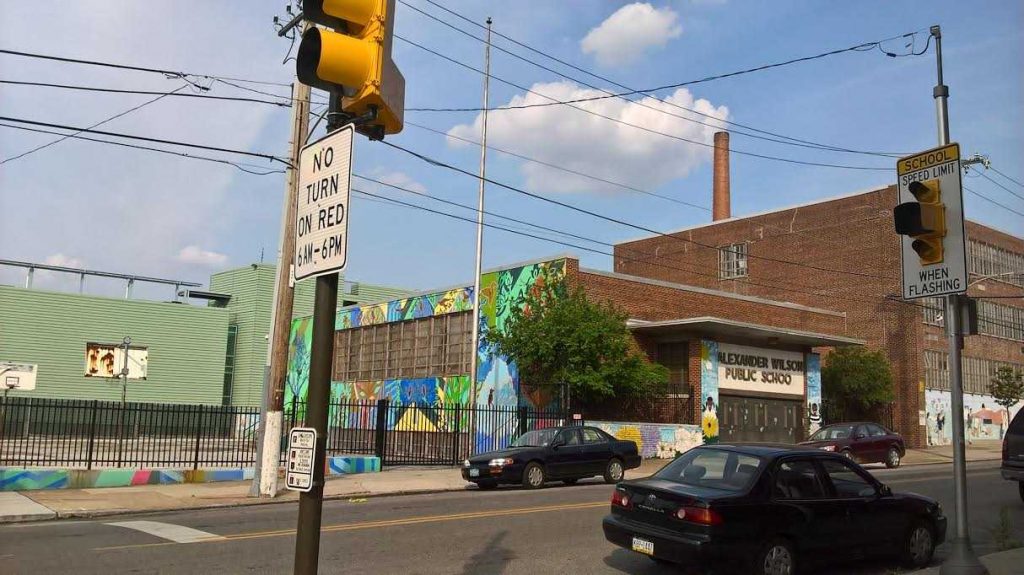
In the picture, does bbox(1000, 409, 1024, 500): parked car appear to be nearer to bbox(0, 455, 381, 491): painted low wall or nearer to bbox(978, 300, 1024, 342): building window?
bbox(0, 455, 381, 491): painted low wall

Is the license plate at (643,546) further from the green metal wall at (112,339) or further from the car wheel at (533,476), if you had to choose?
the green metal wall at (112,339)

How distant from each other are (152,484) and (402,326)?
1855 centimetres

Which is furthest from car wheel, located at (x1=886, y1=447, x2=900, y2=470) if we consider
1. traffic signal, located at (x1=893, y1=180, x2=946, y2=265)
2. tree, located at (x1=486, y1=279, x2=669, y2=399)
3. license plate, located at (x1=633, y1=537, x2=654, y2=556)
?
license plate, located at (x1=633, y1=537, x2=654, y2=556)

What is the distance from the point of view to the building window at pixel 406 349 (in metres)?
33.3

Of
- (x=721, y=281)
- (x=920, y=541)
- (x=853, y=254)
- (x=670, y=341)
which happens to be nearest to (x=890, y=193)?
(x=853, y=254)

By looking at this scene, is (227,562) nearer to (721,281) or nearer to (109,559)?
(109,559)

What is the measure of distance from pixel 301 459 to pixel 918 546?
26.8ft

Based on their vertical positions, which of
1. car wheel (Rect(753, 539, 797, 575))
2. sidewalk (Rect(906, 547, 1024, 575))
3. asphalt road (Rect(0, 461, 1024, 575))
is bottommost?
asphalt road (Rect(0, 461, 1024, 575))

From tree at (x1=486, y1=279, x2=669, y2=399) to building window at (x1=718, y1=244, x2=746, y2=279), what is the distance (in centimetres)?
2452

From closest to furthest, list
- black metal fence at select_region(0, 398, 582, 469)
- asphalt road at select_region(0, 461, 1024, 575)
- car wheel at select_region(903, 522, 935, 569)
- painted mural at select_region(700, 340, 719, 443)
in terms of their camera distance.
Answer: asphalt road at select_region(0, 461, 1024, 575), car wheel at select_region(903, 522, 935, 569), black metal fence at select_region(0, 398, 582, 469), painted mural at select_region(700, 340, 719, 443)

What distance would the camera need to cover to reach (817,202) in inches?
1854

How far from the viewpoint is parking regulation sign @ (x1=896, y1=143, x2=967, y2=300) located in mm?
8258

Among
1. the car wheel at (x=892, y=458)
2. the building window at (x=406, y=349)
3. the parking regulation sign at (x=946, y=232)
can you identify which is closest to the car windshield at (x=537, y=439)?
the parking regulation sign at (x=946, y=232)

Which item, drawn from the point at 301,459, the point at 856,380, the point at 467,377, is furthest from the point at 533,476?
the point at 856,380
